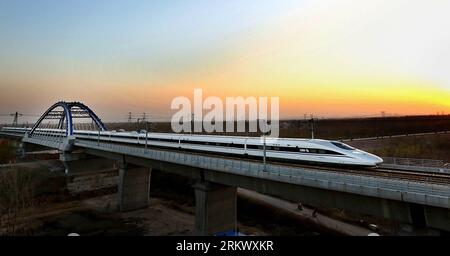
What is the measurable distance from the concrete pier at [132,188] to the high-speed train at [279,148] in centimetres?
592

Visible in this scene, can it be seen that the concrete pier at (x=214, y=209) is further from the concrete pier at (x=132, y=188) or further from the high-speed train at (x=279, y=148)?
the concrete pier at (x=132, y=188)

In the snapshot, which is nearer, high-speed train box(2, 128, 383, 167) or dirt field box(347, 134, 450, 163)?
high-speed train box(2, 128, 383, 167)

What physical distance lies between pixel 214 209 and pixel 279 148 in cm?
1113

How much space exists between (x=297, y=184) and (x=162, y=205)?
35.7 meters

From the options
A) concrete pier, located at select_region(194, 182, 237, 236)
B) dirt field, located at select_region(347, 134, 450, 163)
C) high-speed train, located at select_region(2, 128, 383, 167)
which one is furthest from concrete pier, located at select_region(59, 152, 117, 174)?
dirt field, located at select_region(347, 134, 450, 163)

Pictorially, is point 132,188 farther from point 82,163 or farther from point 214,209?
point 82,163

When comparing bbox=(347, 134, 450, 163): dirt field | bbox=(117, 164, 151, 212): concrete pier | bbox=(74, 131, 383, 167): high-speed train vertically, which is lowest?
bbox=(117, 164, 151, 212): concrete pier

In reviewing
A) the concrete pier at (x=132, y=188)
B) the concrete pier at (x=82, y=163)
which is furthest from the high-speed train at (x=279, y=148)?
the concrete pier at (x=82, y=163)

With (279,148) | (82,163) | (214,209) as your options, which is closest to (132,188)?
(214,209)

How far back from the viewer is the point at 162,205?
55500 millimetres

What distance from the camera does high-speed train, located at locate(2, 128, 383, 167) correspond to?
26891 mm

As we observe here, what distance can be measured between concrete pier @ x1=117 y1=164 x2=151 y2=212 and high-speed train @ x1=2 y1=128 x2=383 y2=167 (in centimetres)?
592

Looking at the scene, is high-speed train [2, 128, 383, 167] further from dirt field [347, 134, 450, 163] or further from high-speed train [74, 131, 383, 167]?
dirt field [347, 134, 450, 163]
